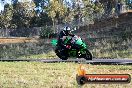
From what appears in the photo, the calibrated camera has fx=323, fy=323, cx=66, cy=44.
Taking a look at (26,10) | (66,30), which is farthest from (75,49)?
(26,10)

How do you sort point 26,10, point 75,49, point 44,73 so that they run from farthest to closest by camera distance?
point 26,10 → point 44,73 → point 75,49

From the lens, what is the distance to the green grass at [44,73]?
19766 millimetres

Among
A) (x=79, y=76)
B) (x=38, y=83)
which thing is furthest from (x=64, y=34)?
(x=38, y=83)

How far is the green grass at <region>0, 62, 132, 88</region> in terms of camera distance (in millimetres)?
19766

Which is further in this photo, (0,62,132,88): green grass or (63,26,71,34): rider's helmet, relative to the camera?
(0,62,132,88): green grass

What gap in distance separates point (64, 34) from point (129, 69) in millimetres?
19966

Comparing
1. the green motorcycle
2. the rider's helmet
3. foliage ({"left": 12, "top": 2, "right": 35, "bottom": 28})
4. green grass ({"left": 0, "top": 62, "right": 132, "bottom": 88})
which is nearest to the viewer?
the green motorcycle

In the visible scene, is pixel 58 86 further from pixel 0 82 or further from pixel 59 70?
pixel 59 70

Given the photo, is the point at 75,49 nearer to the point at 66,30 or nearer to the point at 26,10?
the point at 66,30

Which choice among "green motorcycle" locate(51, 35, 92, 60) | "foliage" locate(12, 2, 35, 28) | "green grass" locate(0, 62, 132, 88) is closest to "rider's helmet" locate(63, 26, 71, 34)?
"green motorcycle" locate(51, 35, 92, 60)

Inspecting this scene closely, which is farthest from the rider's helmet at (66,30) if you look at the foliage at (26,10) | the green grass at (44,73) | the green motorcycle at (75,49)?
the foliage at (26,10)

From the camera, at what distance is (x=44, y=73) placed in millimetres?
25797

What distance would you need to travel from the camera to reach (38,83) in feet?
66.6

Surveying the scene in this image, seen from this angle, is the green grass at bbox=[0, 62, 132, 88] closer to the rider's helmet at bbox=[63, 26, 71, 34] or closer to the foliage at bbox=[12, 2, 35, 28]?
the foliage at bbox=[12, 2, 35, 28]
